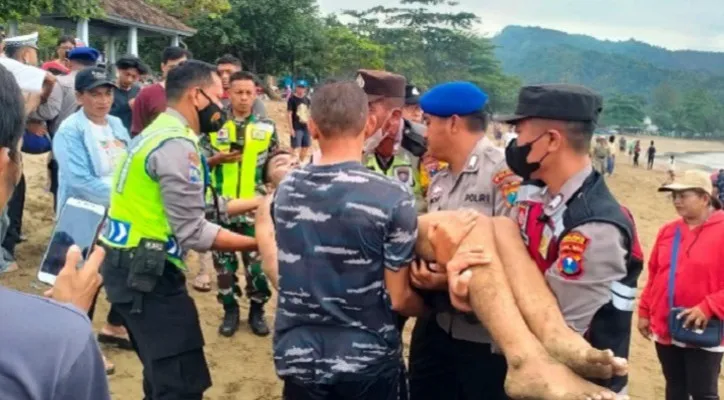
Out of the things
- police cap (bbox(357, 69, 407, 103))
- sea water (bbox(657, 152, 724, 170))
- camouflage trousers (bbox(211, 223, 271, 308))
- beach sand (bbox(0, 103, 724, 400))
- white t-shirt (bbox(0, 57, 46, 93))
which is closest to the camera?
police cap (bbox(357, 69, 407, 103))

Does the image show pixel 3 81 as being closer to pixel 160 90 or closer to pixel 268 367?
pixel 268 367

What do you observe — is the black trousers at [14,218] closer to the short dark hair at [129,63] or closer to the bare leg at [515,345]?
the short dark hair at [129,63]

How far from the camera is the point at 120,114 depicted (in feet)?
21.8

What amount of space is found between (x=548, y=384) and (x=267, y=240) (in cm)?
141

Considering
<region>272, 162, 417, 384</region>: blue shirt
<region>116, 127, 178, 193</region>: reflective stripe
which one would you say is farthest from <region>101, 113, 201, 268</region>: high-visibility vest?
<region>272, 162, 417, 384</region>: blue shirt

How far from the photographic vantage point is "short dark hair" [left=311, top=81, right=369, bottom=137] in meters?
2.53

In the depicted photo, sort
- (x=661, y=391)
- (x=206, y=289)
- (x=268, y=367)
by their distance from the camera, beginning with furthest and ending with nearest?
(x=206, y=289), (x=661, y=391), (x=268, y=367)

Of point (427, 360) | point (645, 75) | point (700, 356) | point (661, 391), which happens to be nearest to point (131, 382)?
point (427, 360)

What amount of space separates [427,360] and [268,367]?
77.8 inches

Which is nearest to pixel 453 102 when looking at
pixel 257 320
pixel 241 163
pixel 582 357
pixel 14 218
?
pixel 582 357

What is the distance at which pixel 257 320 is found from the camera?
18.2 feet

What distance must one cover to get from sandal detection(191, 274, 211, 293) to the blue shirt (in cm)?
387

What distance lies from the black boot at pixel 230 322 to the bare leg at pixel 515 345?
3.45m

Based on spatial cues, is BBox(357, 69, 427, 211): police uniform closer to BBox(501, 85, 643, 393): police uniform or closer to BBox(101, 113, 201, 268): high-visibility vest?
BBox(101, 113, 201, 268): high-visibility vest
